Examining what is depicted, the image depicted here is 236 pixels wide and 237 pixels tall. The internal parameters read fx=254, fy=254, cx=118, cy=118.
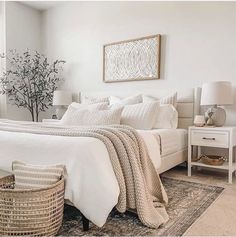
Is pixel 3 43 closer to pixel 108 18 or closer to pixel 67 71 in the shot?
pixel 67 71

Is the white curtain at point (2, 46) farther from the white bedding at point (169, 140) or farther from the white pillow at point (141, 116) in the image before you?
the white bedding at point (169, 140)

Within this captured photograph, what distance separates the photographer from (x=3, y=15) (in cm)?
465

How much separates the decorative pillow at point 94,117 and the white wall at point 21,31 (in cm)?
240

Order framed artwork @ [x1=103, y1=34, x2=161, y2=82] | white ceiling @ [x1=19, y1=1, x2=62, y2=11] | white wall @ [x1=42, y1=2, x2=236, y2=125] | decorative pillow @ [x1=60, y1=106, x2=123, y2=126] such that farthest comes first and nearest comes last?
white ceiling @ [x1=19, y1=1, x2=62, y2=11]
framed artwork @ [x1=103, y1=34, x2=161, y2=82]
white wall @ [x1=42, y1=2, x2=236, y2=125]
decorative pillow @ [x1=60, y1=106, x2=123, y2=126]

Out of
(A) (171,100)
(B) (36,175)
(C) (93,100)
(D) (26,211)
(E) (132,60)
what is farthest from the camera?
(C) (93,100)

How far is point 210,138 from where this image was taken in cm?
296

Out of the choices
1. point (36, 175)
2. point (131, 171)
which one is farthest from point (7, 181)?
point (131, 171)

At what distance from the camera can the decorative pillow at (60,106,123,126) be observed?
9.11ft

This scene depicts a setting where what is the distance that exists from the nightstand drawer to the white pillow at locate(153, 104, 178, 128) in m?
0.31

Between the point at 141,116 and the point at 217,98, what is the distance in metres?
0.91

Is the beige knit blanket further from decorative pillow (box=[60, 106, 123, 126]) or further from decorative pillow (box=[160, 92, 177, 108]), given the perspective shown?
decorative pillow (box=[160, 92, 177, 108])

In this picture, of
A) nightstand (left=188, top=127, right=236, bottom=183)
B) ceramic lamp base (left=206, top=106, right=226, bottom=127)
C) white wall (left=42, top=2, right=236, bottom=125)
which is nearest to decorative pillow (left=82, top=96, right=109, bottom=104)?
white wall (left=42, top=2, right=236, bottom=125)

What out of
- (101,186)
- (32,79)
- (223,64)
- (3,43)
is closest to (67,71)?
(32,79)

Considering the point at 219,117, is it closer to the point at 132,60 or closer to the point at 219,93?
the point at 219,93
